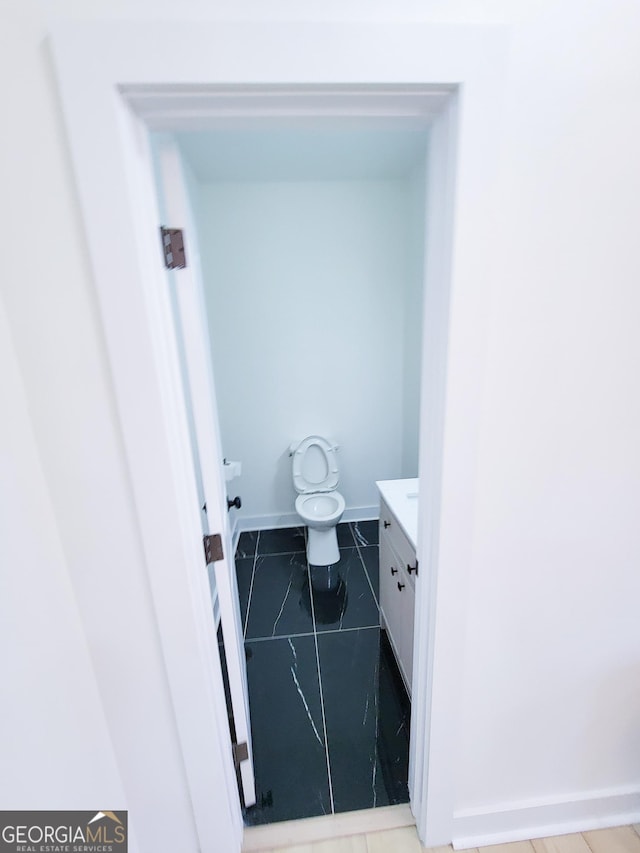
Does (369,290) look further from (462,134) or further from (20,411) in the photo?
(20,411)

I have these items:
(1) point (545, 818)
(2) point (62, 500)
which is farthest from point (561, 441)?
(1) point (545, 818)

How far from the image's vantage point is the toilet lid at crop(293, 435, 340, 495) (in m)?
2.95

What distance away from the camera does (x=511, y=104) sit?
30.9 inches

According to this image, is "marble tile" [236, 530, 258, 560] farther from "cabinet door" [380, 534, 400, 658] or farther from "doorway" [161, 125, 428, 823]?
"cabinet door" [380, 534, 400, 658]

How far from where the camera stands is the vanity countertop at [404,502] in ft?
5.04

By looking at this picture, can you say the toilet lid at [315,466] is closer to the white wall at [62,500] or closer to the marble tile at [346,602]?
the marble tile at [346,602]

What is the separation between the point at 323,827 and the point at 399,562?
0.93 meters

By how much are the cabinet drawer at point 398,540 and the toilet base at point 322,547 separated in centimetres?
82

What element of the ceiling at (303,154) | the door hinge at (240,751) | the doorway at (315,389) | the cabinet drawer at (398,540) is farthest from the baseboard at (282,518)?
the ceiling at (303,154)

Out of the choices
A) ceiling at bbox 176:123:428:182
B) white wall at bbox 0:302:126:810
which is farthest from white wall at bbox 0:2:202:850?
ceiling at bbox 176:123:428:182

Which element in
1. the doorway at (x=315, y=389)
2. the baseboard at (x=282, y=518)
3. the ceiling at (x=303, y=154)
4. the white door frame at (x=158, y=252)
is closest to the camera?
the white door frame at (x=158, y=252)

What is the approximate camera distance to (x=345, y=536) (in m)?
3.10

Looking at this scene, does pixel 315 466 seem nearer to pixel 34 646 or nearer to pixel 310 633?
pixel 310 633

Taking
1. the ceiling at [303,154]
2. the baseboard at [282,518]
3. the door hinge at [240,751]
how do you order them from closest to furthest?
the door hinge at [240,751]
the ceiling at [303,154]
the baseboard at [282,518]
